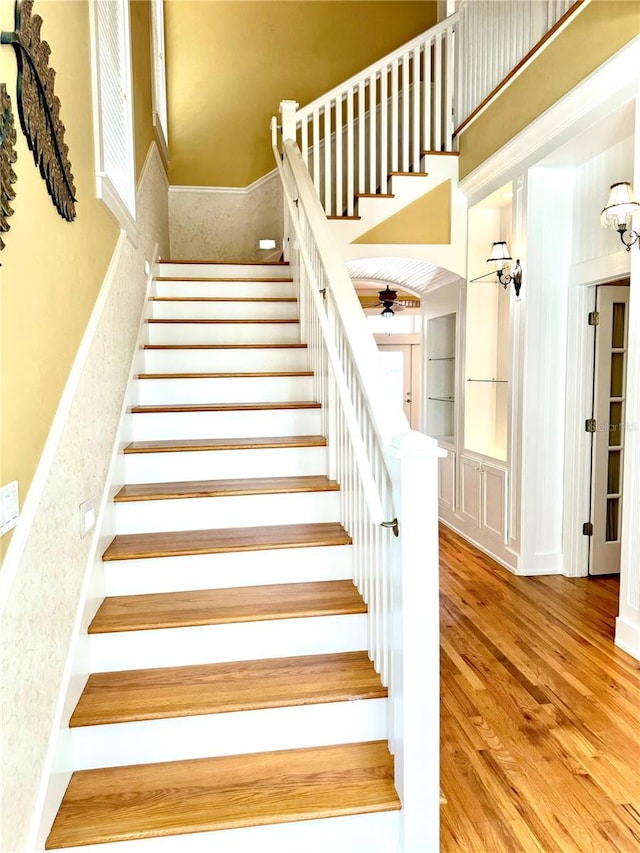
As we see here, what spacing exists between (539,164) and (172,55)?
154 inches

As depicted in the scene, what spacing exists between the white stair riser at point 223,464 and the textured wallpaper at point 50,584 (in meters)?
0.28

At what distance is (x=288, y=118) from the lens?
4160mm

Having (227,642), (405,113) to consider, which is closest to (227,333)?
(227,642)

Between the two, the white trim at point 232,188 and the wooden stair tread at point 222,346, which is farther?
the white trim at point 232,188

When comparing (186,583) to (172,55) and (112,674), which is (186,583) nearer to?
(112,674)

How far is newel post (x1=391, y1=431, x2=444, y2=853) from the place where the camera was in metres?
1.61

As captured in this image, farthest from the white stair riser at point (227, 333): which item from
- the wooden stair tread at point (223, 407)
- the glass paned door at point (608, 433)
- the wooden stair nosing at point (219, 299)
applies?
the glass paned door at point (608, 433)

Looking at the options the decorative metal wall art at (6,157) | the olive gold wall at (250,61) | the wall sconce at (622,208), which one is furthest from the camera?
the olive gold wall at (250,61)

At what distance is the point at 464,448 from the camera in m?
5.05

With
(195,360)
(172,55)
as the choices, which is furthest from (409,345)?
(195,360)

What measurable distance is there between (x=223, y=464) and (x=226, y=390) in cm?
63

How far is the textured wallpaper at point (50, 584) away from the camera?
1.31 metres

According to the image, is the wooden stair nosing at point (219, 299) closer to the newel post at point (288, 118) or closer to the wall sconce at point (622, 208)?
the newel post at point (288, 118)

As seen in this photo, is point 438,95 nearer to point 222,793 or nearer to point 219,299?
point 219,299
